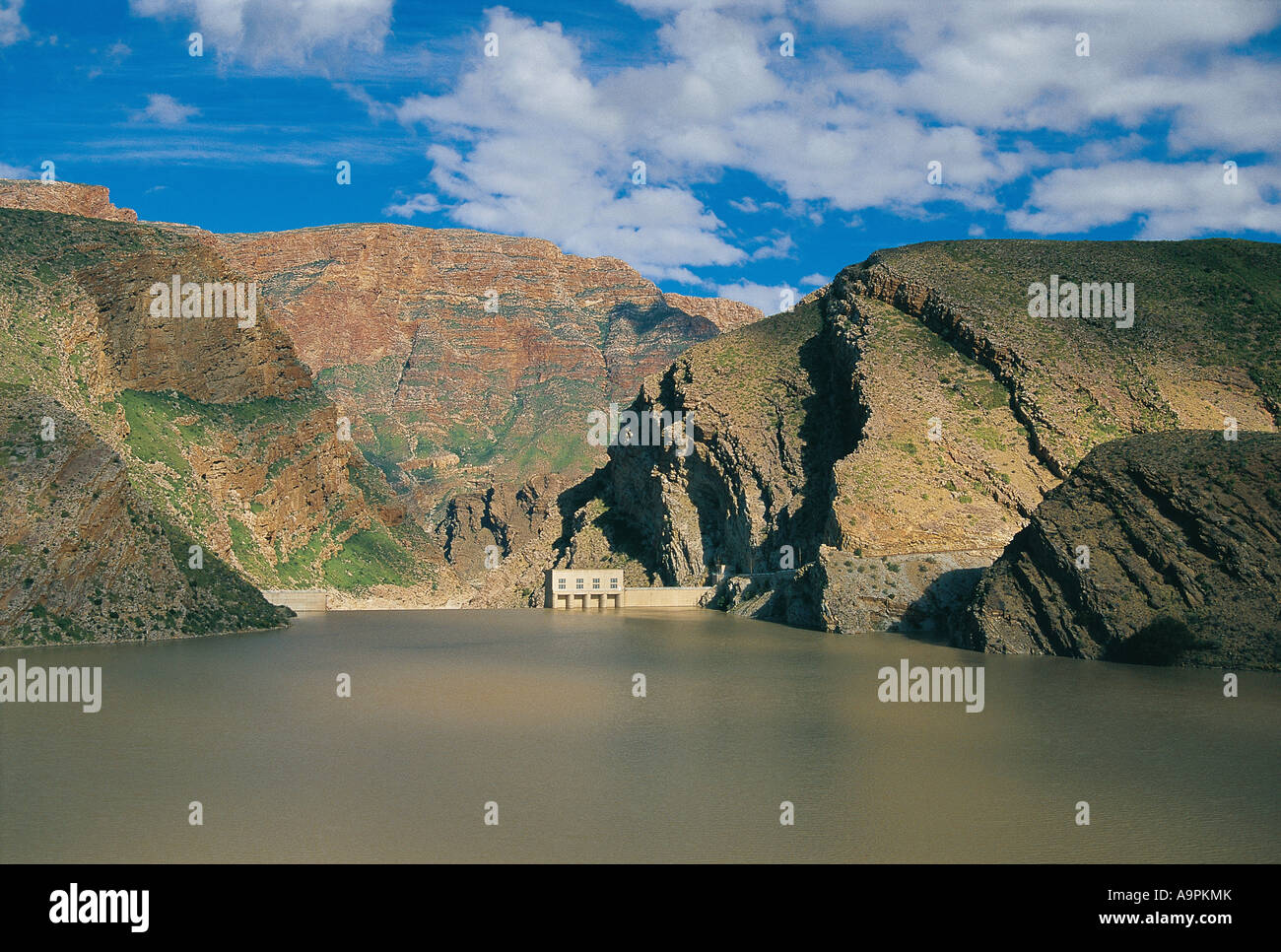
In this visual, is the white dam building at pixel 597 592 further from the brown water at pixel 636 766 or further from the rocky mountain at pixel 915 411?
the brown water at pixel 636 766

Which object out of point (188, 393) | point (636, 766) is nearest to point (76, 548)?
point (636, 766)

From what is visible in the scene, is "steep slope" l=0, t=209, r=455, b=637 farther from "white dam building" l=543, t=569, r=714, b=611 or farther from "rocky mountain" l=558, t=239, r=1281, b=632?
"rocky mountain" l=558, t=239, r=1281, b=632

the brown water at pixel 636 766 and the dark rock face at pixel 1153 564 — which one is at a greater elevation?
the dark rock face at pixel 1153 564

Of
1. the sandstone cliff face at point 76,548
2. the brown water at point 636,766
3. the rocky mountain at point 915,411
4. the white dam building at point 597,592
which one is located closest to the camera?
the brown water at point 636,766

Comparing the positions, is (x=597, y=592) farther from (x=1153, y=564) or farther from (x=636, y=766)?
(x=636, y=766)

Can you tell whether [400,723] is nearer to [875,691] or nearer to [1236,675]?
[875,691]

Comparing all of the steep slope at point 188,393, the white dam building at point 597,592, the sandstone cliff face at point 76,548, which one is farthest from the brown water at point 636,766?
the white dam building at point 597,592

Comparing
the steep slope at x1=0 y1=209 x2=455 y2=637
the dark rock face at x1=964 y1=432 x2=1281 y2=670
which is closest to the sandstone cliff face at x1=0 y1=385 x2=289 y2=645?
the steep slope at x1=0 y1=209 x2=455 y2=637
